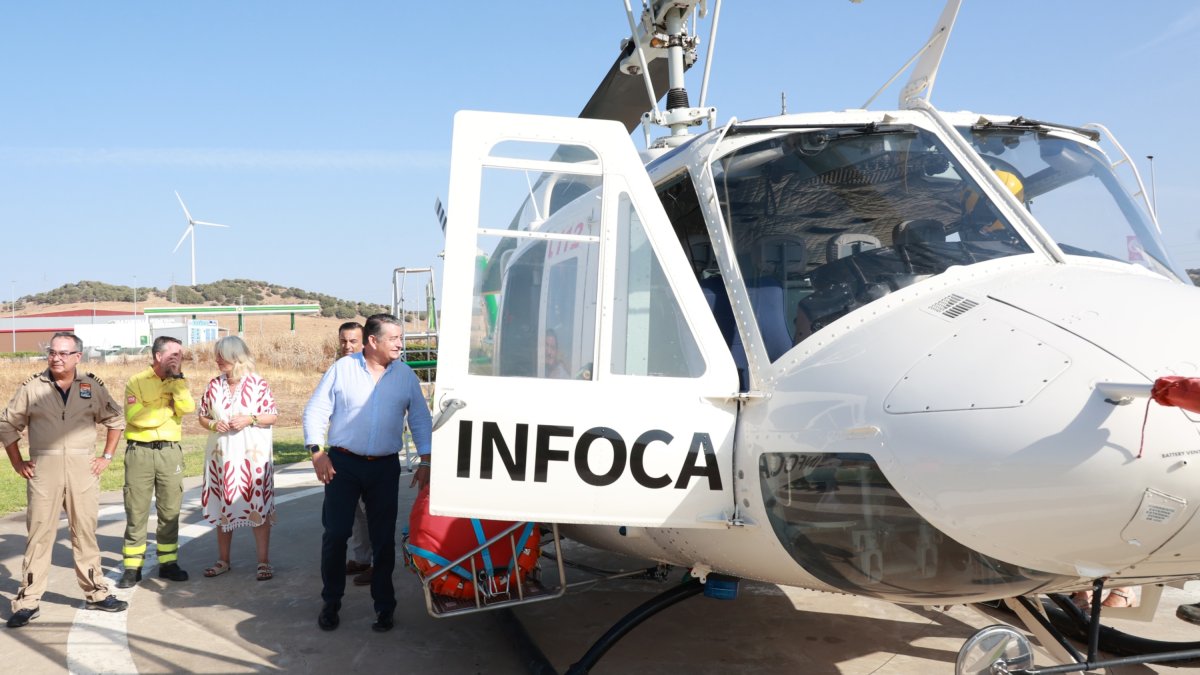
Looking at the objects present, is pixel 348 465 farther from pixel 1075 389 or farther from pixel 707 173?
pixel 1075 389

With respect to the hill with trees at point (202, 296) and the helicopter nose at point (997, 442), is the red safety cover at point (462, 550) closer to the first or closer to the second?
the helicopter nose at point (997, 442)

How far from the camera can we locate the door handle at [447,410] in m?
3.23

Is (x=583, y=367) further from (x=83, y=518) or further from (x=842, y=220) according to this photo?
(x=83, y=518)

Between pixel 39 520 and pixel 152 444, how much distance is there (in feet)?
2.84

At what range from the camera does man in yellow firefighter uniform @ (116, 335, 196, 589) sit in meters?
5.70

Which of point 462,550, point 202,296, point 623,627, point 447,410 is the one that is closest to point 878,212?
point 447,410

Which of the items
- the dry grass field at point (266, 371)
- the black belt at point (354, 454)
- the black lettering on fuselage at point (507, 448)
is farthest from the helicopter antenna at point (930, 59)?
the dry grass field at point (266, 371)

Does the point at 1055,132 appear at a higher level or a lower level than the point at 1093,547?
higher

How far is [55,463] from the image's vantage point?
505cm

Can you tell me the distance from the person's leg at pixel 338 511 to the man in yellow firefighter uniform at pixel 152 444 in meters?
1.52

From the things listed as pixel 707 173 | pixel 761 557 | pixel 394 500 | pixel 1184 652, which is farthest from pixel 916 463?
pixel 394 500

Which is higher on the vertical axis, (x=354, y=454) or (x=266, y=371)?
(x=354, y=454)

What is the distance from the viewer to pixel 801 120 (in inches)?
139

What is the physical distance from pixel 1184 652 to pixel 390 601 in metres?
3.76
